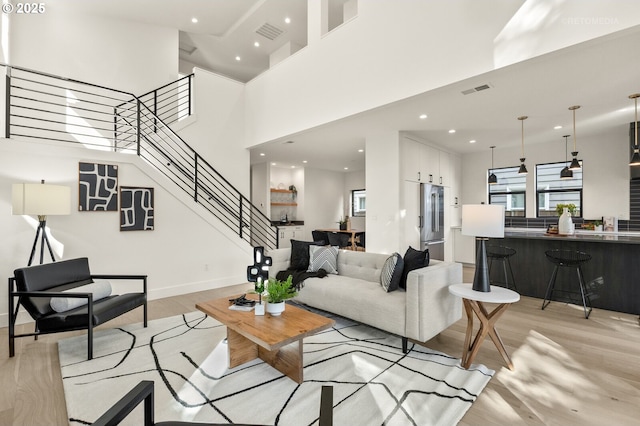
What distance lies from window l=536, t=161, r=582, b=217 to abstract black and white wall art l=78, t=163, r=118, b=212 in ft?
25.6

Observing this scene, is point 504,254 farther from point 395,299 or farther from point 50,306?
point 50,306

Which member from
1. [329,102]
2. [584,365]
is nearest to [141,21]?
[329,102]

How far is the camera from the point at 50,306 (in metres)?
2.79

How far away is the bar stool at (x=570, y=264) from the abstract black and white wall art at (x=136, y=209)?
5.65 meters

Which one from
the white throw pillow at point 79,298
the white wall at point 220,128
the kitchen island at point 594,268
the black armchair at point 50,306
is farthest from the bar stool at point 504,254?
the white throw pillow at point 79,298

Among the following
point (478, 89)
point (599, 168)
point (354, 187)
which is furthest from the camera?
point (354, 187)

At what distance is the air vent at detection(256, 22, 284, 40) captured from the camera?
20.7ft

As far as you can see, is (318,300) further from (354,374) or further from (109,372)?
(109,372)

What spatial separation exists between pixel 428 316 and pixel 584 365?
1304mm

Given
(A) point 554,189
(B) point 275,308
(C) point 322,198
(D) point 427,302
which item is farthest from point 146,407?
(C) point 322,198

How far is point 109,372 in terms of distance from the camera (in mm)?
2424

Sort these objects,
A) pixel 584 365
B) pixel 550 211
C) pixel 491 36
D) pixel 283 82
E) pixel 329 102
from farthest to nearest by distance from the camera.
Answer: pixel 550 211
pixel 283 82
pixel 329 102
pixel 491 36
pixel 584 365

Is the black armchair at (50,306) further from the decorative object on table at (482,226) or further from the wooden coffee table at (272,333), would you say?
the decorative object on table at (482,226)

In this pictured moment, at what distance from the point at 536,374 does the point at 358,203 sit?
26.3 feet
